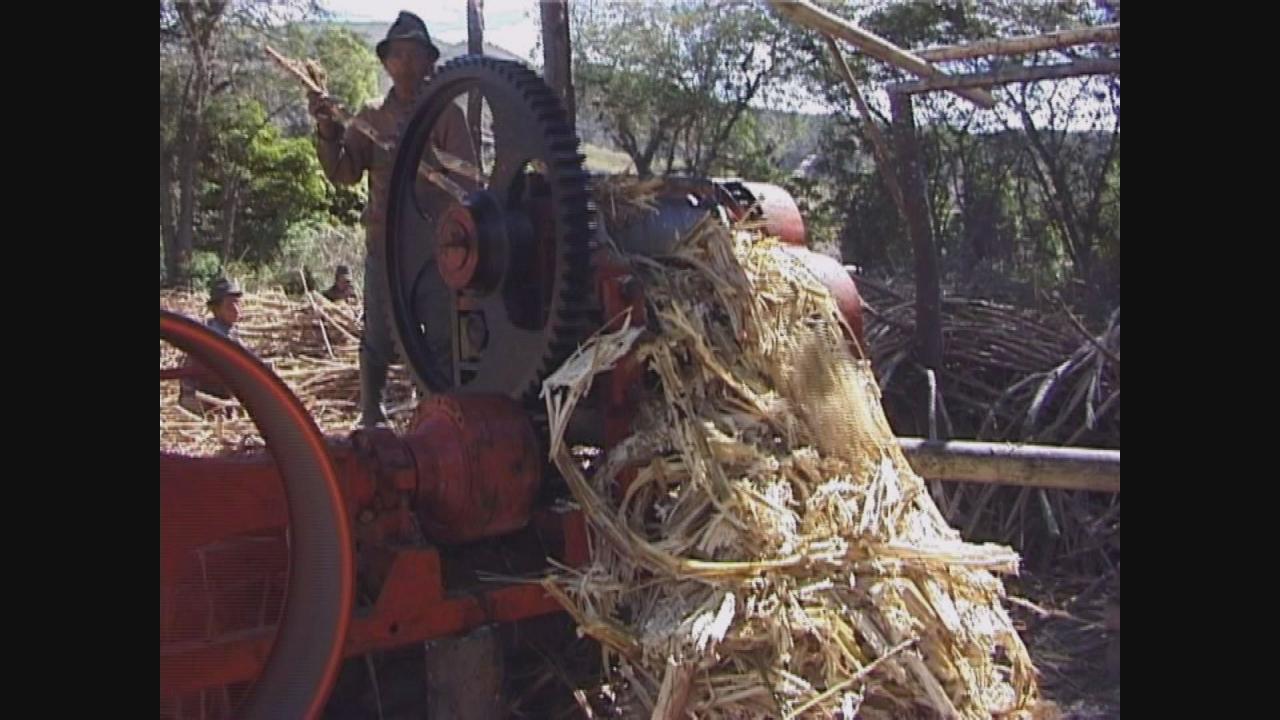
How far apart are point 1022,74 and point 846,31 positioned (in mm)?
1149

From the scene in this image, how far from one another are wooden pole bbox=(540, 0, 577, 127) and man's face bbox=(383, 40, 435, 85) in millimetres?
588

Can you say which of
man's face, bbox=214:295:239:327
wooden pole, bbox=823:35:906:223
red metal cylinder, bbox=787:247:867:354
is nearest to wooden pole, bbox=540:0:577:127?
wooden pole, bbox=823:35:906:223

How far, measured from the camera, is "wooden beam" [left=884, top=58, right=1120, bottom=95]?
5.34 meters

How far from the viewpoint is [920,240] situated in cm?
619

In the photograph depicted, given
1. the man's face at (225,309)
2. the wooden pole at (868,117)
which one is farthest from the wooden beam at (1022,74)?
the man's face at (225,309)

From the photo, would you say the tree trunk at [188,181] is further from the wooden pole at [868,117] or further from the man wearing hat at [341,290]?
the wooden pole at [868,117]

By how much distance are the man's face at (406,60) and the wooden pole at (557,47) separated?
1.93ft

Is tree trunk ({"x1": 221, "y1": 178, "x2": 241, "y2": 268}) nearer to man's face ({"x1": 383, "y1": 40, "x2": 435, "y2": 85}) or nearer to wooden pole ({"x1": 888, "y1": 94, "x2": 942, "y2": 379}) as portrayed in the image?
man's face ({"x1": 383, "y1": 40, "x2": 435, "y2": 85})

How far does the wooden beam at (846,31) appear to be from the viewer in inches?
184

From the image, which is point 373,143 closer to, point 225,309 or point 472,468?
point 225,309
